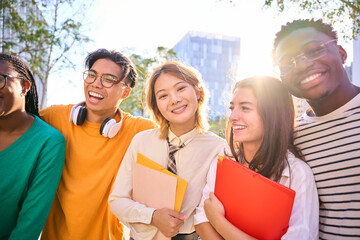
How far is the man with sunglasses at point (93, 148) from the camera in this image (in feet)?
7.38

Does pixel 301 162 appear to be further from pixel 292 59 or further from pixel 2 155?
pixel 2 155

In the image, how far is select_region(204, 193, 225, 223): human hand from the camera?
1561 millimetres

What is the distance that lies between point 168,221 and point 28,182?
47.7 inches

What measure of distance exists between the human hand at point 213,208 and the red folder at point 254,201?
0.03 metres

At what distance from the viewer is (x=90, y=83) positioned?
2545 millimetres

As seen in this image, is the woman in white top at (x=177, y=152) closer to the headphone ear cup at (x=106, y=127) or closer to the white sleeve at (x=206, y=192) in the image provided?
the white sleeve at (x=206, y=192)

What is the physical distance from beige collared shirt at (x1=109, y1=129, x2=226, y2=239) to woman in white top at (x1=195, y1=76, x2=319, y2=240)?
15 centimetres

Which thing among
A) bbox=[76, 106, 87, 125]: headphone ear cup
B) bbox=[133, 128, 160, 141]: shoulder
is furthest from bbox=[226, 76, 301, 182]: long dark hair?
bbox=[76, 106, 87, 125]: headphone ear cup

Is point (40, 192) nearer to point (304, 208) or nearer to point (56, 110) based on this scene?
point (56, 110)

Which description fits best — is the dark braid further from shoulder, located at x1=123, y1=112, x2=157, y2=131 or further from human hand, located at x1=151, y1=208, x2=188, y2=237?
human hand, located at x1=151, y1=208, x2=188, y2=237

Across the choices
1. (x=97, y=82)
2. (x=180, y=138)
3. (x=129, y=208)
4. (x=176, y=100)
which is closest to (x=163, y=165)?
(x=180, y=138)

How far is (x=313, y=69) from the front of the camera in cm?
167

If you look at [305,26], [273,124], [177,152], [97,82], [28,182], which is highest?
[305,26]

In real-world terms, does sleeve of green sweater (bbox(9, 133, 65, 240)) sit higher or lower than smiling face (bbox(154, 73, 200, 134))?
lower
